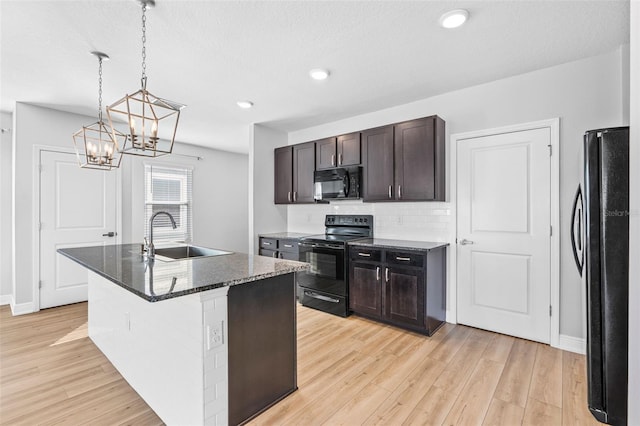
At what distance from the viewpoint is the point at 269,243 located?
4.52 m

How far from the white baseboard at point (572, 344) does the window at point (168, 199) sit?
5.61 metres

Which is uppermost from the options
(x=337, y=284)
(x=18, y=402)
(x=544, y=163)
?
(x=544, y=163)

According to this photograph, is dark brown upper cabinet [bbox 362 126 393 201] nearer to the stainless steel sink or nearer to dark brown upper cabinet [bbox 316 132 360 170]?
dark brown upper cabinet [bbox 316 132 360 170]

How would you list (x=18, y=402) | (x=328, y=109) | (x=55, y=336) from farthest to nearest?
1. (x=328, y=109)
2. (x=55, y=336)
3. (x=18, y=402)

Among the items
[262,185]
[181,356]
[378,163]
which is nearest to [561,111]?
[378,163]

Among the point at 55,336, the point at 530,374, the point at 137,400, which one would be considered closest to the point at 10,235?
the point at 55,336

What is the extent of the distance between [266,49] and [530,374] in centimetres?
331

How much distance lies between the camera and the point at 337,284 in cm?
369

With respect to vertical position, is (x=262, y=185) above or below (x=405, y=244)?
above

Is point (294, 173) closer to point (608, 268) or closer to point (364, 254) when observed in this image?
point (364, 254)

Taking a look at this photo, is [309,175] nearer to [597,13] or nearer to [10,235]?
[597,13]

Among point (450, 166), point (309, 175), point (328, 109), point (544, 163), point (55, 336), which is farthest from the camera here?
point (309, 175)

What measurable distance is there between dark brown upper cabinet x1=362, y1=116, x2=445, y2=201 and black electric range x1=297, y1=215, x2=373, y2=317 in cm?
55

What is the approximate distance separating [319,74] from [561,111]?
2.25 metres
